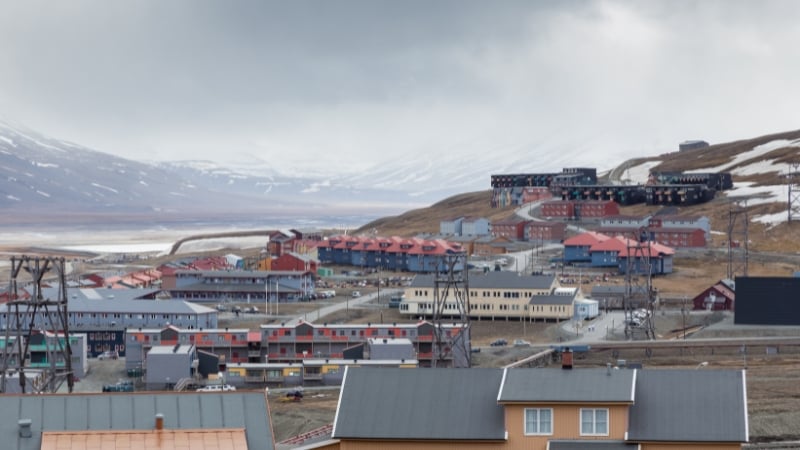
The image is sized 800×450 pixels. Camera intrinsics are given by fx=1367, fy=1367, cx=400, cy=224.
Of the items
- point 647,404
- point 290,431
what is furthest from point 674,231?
point 647,404

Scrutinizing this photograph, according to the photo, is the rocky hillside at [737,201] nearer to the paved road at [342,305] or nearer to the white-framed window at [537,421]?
the paved road at [342,305]

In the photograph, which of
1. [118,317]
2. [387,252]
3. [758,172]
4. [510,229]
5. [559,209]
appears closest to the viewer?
[118,317]

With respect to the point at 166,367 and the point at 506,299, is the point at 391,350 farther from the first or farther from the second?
the point at 506,299

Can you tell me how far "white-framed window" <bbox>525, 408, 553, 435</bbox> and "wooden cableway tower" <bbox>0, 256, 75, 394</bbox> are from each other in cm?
2324

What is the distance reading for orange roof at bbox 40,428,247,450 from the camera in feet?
80.2

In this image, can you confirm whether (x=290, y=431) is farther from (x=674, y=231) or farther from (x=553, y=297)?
(x=674, y=231)

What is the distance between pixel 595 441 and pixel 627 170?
172 meters

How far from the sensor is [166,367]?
204 feet

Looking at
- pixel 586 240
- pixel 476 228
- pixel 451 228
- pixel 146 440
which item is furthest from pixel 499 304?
pixel 451 228

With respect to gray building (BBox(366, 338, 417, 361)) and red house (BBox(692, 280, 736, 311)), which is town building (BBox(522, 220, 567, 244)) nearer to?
red house (BBox(692, 280, 736, 311))

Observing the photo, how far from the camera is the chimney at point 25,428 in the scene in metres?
24.5

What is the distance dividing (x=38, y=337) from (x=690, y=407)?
46.6 m

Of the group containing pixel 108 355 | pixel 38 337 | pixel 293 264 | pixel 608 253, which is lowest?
pixel 108 355

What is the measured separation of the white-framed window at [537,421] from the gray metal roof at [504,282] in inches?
2177
